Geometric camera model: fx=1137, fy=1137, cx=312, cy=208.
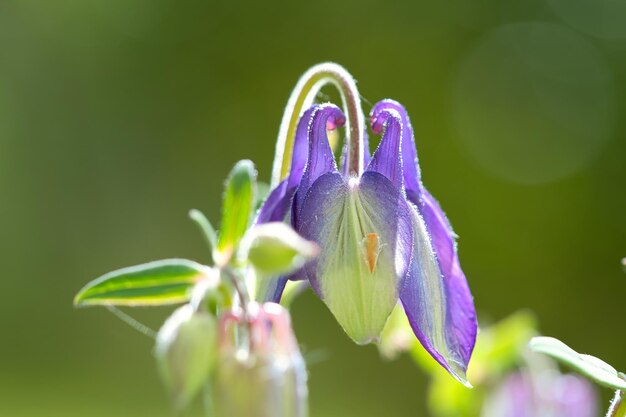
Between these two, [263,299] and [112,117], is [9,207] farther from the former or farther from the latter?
[263,299]

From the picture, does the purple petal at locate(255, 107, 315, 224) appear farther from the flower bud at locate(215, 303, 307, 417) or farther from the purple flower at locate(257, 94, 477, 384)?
the flower bud at locate(215, 303, 307, 417)

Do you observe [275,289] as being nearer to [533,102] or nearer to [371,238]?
[371,238]

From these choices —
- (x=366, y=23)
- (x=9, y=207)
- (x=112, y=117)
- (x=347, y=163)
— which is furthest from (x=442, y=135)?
(x=347, y=163)

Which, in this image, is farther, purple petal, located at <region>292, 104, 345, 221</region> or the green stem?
purple petal, located at <region>292, 104, 345, 221</region>

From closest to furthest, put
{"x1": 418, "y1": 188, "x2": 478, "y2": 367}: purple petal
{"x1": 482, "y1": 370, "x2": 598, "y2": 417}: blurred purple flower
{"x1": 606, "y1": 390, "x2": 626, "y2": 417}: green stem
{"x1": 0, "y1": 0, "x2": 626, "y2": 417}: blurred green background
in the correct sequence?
{"x1": 606, "y1": 390, "x2": 626, "y2": 417}: green stem, {"x1": 418, "y1": 188, "x2": 478, "y2": 367}: purple petal, {"x1": 482, "y1": 370, "x2": 598, "y2": 417}: blurred purple flower, {"x1": 0, "y1": 0, "x2": 626, "y2": 417}: blurred green background

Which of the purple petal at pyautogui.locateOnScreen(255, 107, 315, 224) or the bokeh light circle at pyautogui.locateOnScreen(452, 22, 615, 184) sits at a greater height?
the purple petal at pyautogui.locateOnScreen(255, 107, 315, 224)

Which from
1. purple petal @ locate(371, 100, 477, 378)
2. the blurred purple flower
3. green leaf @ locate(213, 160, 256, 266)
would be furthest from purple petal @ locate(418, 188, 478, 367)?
the blurred purple flower
